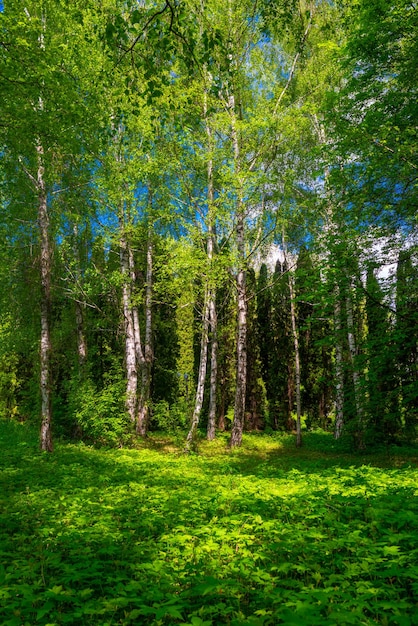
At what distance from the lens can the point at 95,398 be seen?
1420 centimetres

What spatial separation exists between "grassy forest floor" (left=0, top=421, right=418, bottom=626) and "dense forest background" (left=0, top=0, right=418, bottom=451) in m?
4.19

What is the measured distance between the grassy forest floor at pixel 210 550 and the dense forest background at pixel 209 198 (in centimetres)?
419

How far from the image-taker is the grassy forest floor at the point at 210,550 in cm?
306

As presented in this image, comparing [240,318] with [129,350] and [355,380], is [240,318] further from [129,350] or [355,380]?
[355,380]

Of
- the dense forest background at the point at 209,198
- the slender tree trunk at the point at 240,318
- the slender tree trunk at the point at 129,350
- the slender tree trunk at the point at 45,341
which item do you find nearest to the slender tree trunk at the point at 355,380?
the dense forest background at the point at 209,198

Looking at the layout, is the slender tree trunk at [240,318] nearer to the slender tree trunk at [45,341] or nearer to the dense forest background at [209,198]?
the dense forest background at [209,198]

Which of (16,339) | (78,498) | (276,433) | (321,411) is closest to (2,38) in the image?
(78,498)

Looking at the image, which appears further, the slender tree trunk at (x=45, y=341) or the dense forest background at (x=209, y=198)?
the slender tree trunk at (x=45, y=341)

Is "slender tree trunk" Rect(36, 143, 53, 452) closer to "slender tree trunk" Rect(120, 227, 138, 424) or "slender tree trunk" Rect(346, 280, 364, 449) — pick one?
"slender tree trunk" Rect(120, 227, 138, 424)

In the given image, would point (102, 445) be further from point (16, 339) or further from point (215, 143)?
point (215, 143)

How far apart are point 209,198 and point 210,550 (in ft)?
44.4

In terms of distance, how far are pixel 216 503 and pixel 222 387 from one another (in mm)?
23207

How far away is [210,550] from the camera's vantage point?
4.25 metres

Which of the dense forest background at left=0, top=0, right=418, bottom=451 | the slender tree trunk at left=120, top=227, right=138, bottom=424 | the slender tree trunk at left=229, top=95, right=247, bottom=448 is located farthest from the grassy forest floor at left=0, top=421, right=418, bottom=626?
the slender tree trunk at left=229, top=95, right=247, bottom=448
